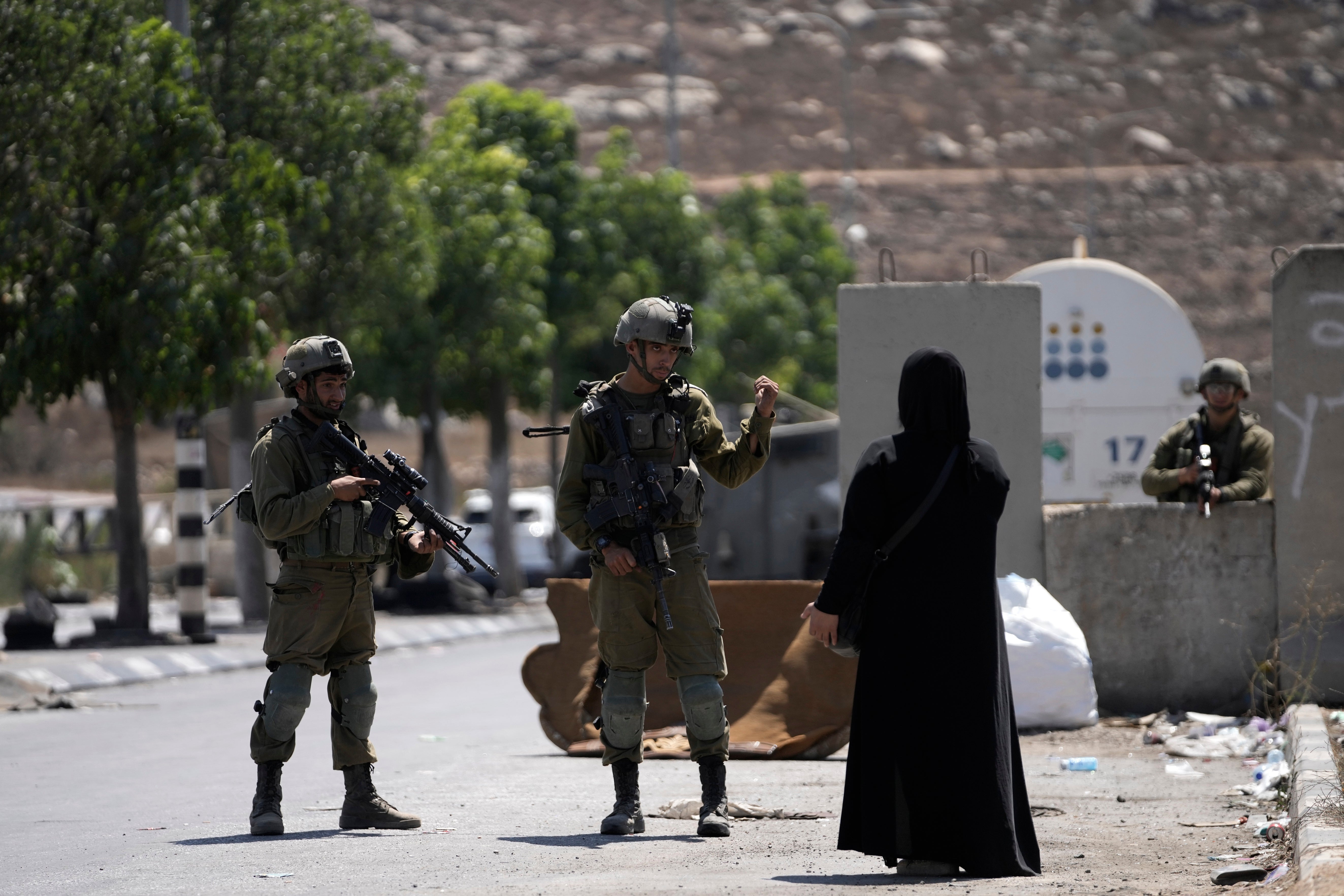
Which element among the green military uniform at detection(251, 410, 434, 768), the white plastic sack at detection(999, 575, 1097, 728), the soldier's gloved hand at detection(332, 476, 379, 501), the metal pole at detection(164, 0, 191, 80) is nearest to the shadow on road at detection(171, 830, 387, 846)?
the green military uniform at detection(251, 410, 434, 768)

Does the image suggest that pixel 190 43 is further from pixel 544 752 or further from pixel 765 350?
pixel 765 350

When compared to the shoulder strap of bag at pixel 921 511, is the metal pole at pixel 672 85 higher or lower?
higher

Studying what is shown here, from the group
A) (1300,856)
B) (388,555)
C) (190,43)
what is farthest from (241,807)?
(190,43)

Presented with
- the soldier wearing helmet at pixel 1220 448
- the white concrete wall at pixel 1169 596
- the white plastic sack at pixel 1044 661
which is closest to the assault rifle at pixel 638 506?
the white plastic sack at pixel 1044 661

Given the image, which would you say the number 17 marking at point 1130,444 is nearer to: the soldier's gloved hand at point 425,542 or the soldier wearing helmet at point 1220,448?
the soldier wearing helmet at point 1220,448

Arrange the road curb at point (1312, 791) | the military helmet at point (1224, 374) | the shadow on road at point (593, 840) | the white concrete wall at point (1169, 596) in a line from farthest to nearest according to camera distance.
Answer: the military helmet at point (1224, 374)
the white concrete wall at point (1169, 596)
the shadow on road at point (593, 840)
the road curb at point (1312, 791)

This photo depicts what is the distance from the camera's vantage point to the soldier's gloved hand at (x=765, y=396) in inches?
267

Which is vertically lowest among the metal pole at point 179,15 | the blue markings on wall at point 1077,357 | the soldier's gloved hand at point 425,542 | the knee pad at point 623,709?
the knee pad at point 623,709

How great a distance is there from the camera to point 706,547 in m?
18.9

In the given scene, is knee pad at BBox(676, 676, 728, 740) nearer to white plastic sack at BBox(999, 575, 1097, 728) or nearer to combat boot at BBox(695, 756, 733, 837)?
combat boot at BBox(695, 756, 733, 837)

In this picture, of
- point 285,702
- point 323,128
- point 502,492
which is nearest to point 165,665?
point 323,128

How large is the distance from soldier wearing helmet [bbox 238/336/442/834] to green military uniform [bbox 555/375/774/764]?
0.56 m

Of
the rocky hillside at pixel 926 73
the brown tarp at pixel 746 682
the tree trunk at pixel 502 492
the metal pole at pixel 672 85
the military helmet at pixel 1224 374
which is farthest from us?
the rocky hillside at pixel 926 73

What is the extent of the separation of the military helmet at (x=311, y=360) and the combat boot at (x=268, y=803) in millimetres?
1317
